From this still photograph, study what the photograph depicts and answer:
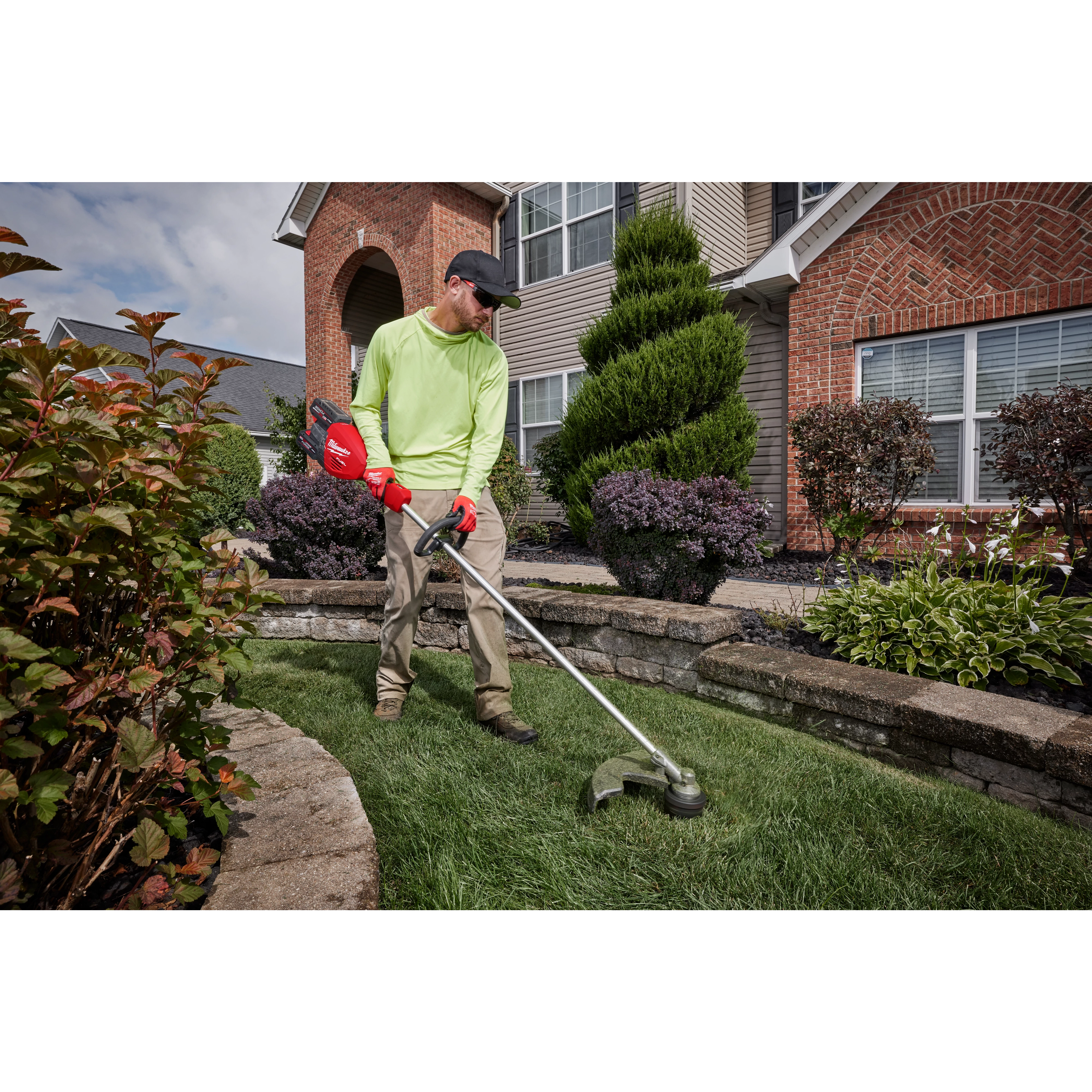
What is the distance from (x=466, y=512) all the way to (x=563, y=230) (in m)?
8.65

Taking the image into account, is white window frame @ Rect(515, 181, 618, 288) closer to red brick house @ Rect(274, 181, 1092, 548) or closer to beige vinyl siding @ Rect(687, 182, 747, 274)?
red brick house @ Rect(274, 181, 1092, 548)

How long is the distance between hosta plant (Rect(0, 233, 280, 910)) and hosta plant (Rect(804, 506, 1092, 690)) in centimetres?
257

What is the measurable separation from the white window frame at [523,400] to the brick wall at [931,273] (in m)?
3.35

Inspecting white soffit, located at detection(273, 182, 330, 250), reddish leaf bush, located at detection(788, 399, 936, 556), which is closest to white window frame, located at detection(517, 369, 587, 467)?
reddish leaf bush, located at detection(788, 399, 936, 556)

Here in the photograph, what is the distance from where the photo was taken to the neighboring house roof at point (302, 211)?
34.0 feet

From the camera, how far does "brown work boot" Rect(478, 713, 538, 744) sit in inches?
96.2

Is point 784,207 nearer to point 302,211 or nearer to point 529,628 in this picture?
point 302,211

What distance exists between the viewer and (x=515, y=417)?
10.1 meters

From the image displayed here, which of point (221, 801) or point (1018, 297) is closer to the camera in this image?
point (221, 801)

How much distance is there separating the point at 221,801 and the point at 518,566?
17.5 ft
